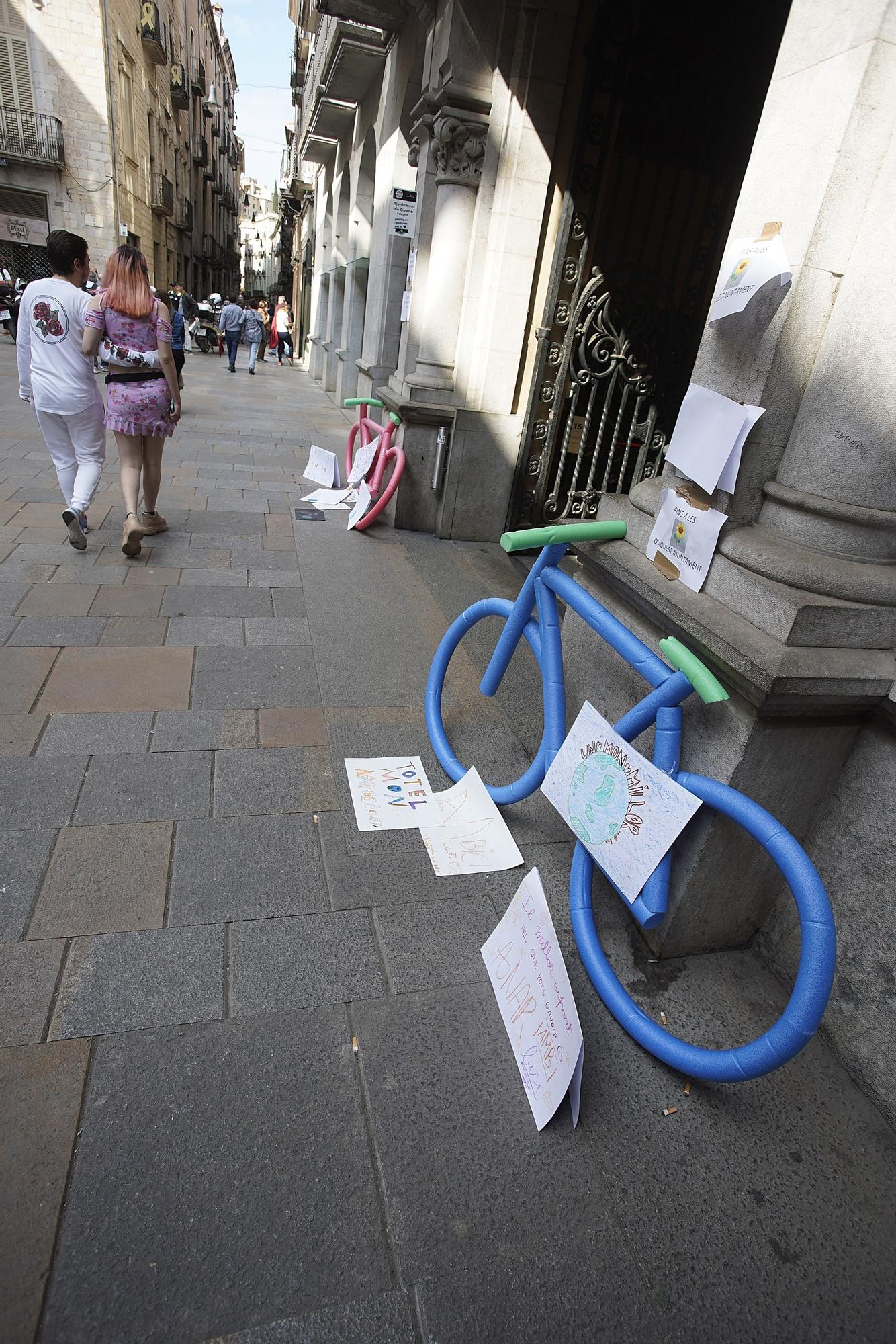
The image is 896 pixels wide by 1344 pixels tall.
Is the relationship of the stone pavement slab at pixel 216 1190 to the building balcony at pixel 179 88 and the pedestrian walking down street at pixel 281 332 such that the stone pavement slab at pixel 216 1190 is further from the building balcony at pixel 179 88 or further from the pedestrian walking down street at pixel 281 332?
the building balcony at pixel 179 88

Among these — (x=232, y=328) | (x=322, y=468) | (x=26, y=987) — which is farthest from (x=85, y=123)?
(x=26, y=987)

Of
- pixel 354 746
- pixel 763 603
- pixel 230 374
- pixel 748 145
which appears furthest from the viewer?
pixel 230 374

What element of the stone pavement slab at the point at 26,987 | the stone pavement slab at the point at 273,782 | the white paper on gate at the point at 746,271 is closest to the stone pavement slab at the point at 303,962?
the stone pavement slab at the point at 26,987

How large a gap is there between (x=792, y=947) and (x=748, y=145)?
234 inches

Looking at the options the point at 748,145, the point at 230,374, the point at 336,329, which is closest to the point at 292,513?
the point at 748,145

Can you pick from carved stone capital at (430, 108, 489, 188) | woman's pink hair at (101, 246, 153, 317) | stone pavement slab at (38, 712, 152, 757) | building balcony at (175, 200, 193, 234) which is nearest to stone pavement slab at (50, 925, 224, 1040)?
stone pavement slab at (38, 712, 152, 757)

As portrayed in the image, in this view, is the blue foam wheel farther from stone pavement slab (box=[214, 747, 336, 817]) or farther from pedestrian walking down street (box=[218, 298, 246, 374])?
pedestrian walking down street (box=[218, 298, 246, 374])

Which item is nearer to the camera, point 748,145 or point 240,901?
point 240,901

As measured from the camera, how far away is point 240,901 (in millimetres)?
2385

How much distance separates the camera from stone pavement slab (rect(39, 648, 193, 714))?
3389 mm

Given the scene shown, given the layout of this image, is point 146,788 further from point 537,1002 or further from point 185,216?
point 185,216

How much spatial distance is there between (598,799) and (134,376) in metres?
4.38

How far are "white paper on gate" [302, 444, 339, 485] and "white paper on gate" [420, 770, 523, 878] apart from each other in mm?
5419

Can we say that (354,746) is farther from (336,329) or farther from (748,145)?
(336,329)
